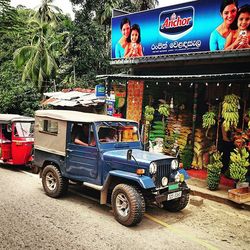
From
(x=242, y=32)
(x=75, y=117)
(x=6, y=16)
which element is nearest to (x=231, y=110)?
(x=242, y=32)

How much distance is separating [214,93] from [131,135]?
4001 mm

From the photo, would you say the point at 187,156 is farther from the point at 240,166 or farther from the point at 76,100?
the point at 76,100

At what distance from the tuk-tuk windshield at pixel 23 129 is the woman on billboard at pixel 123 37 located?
15.4 ft

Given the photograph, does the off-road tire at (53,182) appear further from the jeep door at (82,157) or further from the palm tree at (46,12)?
the palm tree at (46,12)

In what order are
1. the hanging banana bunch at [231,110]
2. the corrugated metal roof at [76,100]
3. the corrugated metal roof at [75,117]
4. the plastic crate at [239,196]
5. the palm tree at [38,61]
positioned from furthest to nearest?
the palm tree at [38,61]
the corrugated metal roof at [76,100]
the hanging banana bunch at [231,110]
the plastic crate at [239,196]
the corrugated metal roof at [75,117]

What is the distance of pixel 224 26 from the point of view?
10258mm

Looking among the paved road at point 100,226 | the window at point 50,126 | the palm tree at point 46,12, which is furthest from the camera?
the palm tree at point 46,12

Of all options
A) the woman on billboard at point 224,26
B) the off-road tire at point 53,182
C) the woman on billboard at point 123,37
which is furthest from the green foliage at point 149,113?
the off-road tire at point 53,182

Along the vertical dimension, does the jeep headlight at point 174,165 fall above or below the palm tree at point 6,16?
Answer: below

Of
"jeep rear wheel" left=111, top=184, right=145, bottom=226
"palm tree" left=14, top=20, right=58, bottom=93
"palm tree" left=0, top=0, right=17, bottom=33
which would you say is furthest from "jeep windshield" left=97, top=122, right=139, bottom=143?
"palm tree" left=14, top=20, right=58, bottom=93

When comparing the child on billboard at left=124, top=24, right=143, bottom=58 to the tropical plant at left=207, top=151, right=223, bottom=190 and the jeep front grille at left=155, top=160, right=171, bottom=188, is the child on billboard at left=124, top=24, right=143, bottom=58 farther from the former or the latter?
the jeep front grille at left=155, top=160, right=171, bottom=188

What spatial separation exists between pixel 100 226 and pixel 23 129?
21.0 feet

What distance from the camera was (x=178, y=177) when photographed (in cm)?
751

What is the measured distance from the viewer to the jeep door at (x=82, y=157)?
7.77 m
